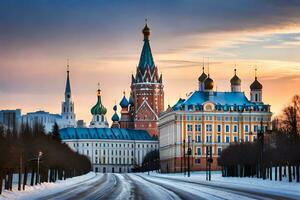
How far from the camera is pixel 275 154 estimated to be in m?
117

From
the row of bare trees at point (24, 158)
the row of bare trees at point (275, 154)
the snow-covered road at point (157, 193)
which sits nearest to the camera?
the snow-covered road at point (157, 193)

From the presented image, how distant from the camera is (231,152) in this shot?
15400 cm

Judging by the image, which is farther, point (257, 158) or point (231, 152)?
point (231, 152)

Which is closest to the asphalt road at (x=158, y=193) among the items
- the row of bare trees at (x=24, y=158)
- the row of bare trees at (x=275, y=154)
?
the row of bare trees at (x=24, y=158)

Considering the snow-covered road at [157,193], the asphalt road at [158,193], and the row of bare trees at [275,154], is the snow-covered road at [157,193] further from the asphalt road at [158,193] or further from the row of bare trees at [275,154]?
the row of bare trees at [275,154]

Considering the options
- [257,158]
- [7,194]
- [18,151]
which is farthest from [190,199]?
[257,158]

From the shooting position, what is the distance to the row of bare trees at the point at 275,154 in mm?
106312

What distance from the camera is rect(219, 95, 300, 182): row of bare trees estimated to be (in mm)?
106312

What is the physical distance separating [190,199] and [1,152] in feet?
75.4

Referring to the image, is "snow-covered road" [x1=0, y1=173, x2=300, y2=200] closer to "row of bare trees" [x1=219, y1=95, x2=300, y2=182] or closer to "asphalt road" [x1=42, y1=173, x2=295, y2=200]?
"asphalt road" [x1=42, y1=173, x2=295, y2=200]

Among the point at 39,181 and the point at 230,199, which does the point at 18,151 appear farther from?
the point at 230,199

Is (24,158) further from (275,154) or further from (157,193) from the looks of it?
(275,154)

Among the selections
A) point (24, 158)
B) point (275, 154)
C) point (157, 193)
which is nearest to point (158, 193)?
point (157, 193)

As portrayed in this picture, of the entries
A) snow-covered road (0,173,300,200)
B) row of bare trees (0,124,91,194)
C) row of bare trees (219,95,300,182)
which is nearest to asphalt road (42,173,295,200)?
snow-covered road (0,173,300,200)
